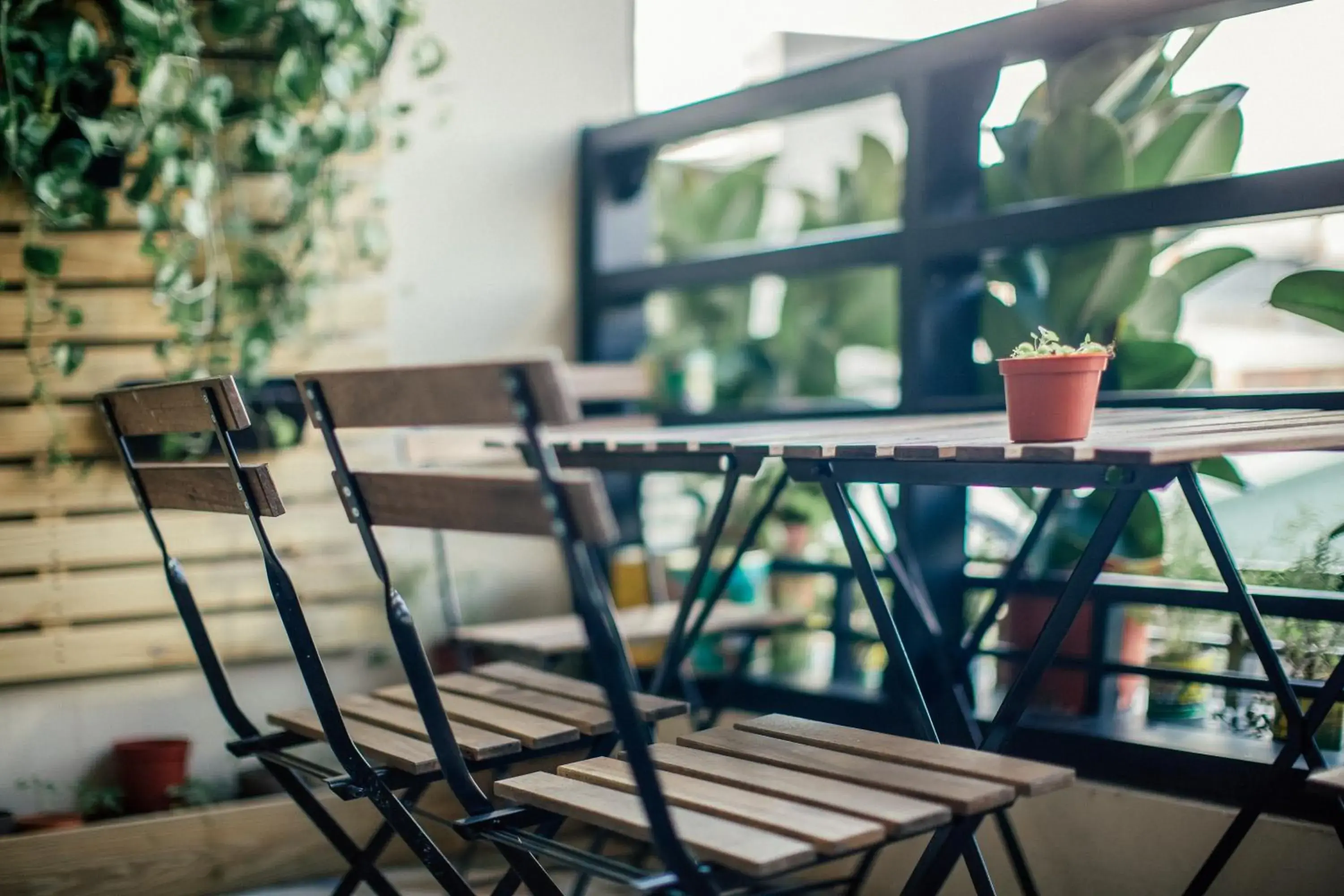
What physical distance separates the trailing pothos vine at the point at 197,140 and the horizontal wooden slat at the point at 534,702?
3.07 feet

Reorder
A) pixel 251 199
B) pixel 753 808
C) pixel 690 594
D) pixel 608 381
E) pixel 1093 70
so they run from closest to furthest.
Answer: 1. pixel 753 808
2. pixel 690 594
3. pixel 1093 70
4. pixel 251 199
5. pixel 608 381

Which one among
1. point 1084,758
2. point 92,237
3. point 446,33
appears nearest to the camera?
point 1084,758

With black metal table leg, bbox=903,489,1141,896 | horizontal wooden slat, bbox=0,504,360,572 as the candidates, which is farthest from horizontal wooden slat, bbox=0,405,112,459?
black metal table leg, bbox=903,489,1141,896

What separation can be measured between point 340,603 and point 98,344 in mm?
780

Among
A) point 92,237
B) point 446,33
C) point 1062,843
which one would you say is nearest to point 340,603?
point 92,237

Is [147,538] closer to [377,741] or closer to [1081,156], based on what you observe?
[377,741]

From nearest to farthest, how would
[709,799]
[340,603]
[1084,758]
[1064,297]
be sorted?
1. [709,799]
2. [1084,758]
3. [1064,297]
4. [340,603]

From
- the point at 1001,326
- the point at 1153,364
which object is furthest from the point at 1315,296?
the point at 1001,326

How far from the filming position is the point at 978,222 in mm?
2547

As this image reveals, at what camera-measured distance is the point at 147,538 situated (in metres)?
2.89

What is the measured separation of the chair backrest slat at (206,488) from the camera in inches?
73.5

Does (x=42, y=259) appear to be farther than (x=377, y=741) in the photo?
Yes

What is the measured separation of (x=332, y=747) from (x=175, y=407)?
1.77 feet

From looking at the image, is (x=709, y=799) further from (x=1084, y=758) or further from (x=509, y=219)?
(x=509, y=219)
